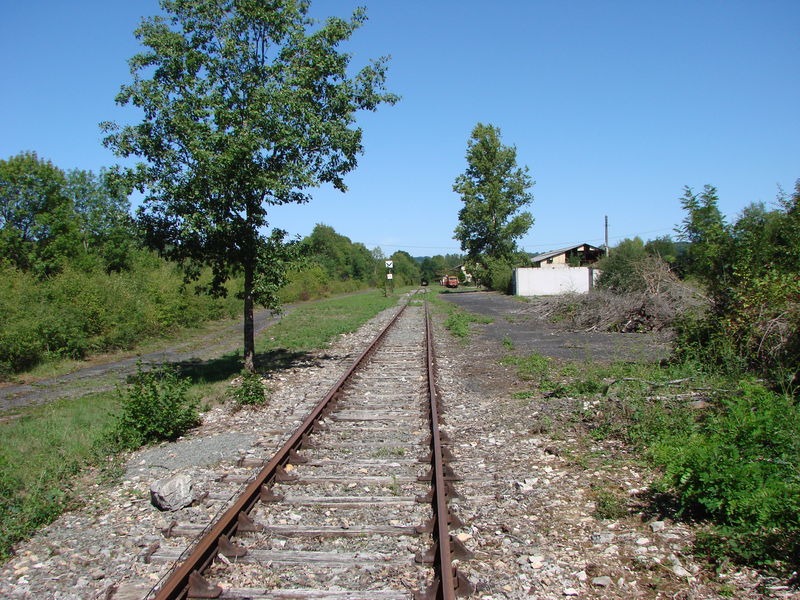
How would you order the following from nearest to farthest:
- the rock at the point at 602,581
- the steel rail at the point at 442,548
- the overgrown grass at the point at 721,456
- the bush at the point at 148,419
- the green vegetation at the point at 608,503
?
the steel rail at the point at 442,548 < the rock at the point at 602,581 < the overgrown grass at the point at 721,456 < the green vegetation at the point at 608,503 < the bush at the point at 148,419

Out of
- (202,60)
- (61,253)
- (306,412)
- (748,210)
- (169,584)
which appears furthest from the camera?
(61,253)

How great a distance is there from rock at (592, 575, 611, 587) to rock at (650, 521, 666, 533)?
920 mm

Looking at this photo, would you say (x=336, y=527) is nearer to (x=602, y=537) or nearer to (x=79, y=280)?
(x=602, y=537)

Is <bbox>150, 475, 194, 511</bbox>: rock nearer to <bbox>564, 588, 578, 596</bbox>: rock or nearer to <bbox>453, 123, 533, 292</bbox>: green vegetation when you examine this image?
<bbox>564, 588, 578, 596</bbox>: rock

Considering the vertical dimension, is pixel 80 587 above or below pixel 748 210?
below

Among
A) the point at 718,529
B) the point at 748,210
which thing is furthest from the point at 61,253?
the point at 718,529

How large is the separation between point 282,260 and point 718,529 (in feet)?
31.6

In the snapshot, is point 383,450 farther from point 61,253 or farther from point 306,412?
point 61,253

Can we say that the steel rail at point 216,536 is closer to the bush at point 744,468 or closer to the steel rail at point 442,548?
the steel rail at point 442,548

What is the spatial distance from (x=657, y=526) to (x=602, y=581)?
1061mm

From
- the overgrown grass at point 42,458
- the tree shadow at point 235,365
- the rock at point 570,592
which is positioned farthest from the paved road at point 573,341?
the overgrown grass at point 42,458

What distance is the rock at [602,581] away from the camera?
4105mm

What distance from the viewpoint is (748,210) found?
12273 millimetres

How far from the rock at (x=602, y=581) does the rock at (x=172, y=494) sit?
11.7 ft
